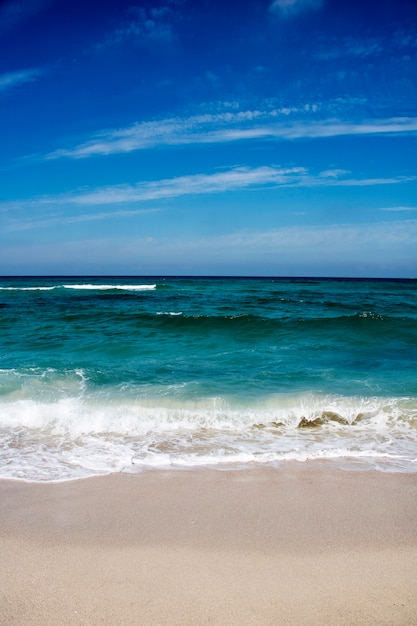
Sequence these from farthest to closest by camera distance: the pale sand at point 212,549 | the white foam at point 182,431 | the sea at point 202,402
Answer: the sea at point 202,402 → the white foam at point 182,431 → the pale sand at point 212,549

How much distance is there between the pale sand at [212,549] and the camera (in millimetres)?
2480

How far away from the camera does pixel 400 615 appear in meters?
2.42

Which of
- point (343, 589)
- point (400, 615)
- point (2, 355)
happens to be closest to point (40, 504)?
point (343, 589)

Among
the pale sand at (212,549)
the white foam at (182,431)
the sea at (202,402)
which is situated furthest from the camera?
the sea at (202,402)

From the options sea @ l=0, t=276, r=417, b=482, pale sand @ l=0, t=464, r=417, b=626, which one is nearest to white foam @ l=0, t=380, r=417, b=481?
sea @ l=0, t=276, r=417, b=482

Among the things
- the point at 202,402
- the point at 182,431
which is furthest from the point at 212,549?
the point at 202,402

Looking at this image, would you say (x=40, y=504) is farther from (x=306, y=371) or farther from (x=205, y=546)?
(x=306, y=371)

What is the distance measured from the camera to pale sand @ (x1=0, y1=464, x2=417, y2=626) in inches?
97.7

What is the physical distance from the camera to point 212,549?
3094 mm

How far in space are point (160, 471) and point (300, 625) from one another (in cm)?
237

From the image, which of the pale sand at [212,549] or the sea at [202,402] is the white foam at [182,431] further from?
the pale sand at [212,549]

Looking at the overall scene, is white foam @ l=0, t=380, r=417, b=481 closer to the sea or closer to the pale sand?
the sea

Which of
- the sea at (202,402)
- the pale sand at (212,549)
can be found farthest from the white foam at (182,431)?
the pale sand at (212,549)

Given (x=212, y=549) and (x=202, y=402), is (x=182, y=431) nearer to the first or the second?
(x=202, y=402)
